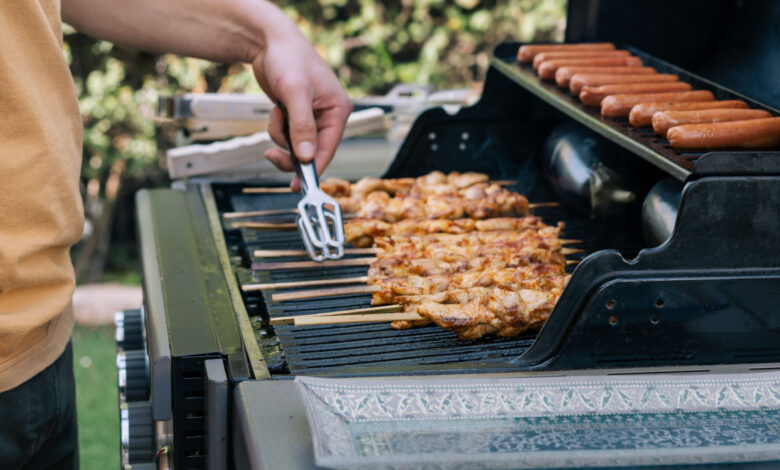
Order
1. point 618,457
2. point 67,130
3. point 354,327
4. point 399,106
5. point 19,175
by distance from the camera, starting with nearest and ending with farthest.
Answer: point 618,457 → point 19,175 → point 67,130 → point 354,327 → point 399,106

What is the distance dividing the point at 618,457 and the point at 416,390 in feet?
1.20

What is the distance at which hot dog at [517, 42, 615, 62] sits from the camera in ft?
9.99

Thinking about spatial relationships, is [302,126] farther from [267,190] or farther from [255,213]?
[267,190]

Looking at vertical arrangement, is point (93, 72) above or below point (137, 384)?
above

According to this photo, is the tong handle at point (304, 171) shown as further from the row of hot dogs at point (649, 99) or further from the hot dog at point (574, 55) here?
the hot dog at point (574, 55)

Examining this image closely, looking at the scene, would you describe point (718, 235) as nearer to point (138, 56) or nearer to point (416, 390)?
point (416, 390)

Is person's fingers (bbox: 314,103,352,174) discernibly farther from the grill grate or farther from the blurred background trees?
the blurred background trees

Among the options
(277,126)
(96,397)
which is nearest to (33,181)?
(277,126)

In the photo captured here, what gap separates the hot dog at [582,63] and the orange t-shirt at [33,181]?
1579mm

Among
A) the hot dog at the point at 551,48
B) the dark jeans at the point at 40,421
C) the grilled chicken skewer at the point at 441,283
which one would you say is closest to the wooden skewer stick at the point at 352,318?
the grilled chicken skewer at the point at 441,283

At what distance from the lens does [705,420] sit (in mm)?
1496

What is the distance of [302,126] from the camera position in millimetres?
2273

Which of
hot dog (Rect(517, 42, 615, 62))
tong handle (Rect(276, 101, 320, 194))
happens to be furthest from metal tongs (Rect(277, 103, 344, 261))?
hot dog (Rect(517, 42, 615, 62))

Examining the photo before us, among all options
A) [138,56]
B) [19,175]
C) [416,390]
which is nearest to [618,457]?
[416,390]
